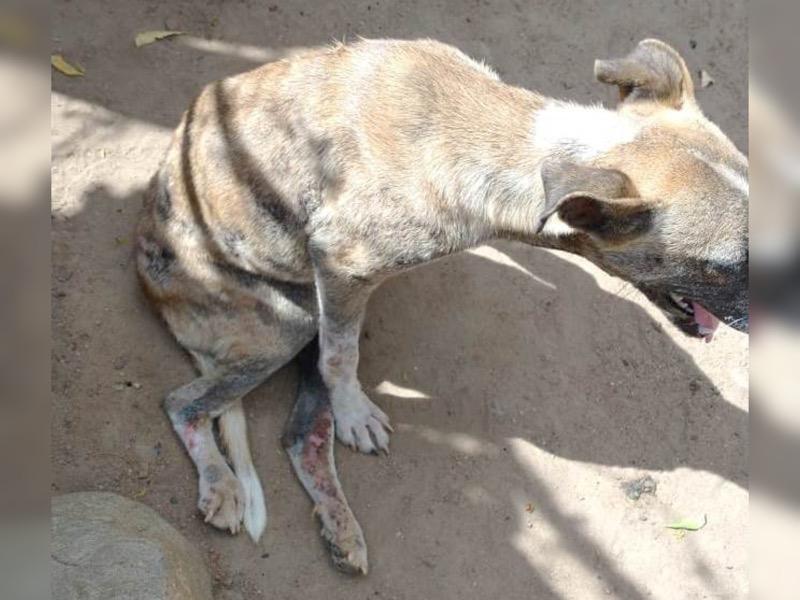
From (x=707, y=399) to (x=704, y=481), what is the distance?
0.54m

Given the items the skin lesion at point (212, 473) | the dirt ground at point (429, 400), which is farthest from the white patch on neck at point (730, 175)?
the skin lesion at point (212, 473)

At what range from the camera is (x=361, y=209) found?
445 centimetres

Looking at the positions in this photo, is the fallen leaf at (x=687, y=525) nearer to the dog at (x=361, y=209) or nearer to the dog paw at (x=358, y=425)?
the dog at (x=361, y=209)

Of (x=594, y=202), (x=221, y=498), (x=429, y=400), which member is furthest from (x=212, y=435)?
(x=594, y=202)

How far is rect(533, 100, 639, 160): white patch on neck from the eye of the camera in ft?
13.9

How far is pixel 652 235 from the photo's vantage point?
407 cm

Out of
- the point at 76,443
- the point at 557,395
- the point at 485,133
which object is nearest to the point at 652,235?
the point at 485,133

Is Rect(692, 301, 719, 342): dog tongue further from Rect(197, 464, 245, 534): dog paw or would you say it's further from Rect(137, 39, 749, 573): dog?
Rect(197, 464, 245, 534): dog paw

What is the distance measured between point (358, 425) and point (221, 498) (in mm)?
868

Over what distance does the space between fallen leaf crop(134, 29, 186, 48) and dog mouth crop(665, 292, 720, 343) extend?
3.76 m

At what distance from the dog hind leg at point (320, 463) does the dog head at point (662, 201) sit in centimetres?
174

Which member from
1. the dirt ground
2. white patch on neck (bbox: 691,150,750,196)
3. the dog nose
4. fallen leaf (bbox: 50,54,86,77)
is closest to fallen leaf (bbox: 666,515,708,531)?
the dirt ground

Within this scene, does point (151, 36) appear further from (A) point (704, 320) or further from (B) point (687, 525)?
(B) point (687, 525)

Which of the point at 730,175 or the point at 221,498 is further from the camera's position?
the point at 221,498
